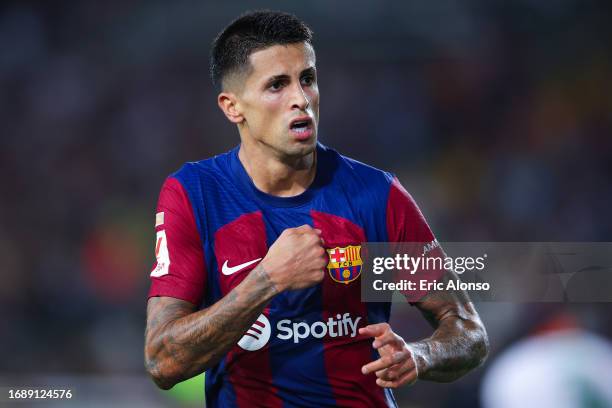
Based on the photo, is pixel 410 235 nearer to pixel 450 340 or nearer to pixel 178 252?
pixel 450 340

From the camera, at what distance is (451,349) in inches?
118

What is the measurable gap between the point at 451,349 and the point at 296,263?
0.73 m

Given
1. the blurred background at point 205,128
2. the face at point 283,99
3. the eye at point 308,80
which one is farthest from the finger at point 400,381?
the blurred background at point 205,128

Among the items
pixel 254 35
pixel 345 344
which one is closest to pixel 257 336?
pixel 345 344

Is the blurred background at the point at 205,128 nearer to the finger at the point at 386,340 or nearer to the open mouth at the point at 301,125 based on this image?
the open mouth at the point at 301,125

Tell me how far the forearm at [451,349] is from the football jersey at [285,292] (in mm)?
260

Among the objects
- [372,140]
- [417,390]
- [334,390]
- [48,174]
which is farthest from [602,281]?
[48,174]

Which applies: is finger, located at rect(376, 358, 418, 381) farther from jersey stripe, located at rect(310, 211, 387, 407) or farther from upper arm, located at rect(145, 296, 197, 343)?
upper arm, located at rect(145, 296, 197, 343)

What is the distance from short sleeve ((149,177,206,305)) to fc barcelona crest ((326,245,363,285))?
18.6 inches

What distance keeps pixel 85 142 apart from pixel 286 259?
5141mm

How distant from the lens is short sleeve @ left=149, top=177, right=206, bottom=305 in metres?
2.94

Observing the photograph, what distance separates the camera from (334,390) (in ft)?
9.89

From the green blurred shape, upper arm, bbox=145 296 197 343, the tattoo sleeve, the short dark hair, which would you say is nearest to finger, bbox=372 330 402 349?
the tattoo sleeve

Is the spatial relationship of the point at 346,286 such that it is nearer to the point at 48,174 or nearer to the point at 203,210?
the point at 203,210
